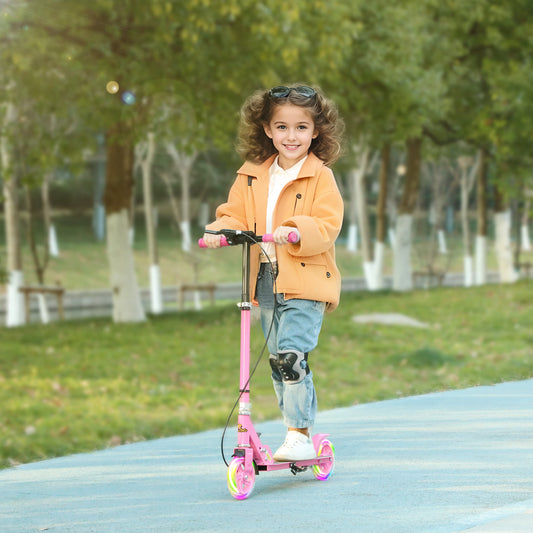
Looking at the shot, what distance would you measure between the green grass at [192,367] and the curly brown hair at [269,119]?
9.66 feet

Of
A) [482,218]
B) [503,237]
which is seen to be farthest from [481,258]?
[503,237]

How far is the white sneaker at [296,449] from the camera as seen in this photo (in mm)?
4602

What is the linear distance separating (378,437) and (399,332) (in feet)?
32.9

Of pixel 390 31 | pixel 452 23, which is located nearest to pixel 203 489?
pixel 390 31

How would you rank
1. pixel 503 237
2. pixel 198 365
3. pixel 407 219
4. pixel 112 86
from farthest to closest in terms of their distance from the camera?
pixel 503 237 → pixel 407 219 → pixel 112 86 → pixel 198 365

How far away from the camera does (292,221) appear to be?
14.4 feet

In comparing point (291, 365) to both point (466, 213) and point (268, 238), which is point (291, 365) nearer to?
point (268, 238)

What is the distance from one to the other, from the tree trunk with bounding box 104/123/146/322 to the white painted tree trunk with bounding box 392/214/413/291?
364 inches

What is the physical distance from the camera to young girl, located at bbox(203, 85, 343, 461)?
4512 millimetres

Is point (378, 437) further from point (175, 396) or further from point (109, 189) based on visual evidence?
point (109, 189)

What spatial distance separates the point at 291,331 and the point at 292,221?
52 cm

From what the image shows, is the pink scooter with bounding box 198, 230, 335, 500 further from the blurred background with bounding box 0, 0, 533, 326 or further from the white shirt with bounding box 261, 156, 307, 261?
the blurred background with bounding box 0, 0, 533, 326

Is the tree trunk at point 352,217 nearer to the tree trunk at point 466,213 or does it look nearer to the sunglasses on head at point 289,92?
the tree trunk at point 466,213

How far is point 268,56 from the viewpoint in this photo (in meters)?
16.1
